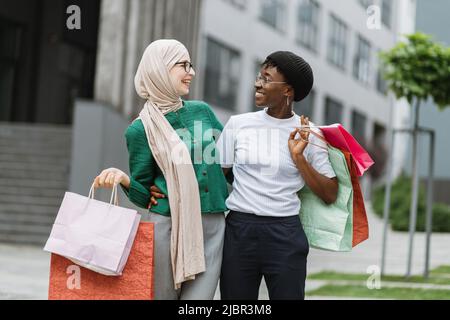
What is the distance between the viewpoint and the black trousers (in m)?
3.73

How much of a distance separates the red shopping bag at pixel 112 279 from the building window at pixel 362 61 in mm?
39142

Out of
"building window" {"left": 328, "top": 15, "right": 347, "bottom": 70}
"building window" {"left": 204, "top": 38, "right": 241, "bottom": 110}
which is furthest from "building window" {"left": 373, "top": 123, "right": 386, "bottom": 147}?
"building window" {"left": 204, "top": 38, "right": 241, "bottom": 110}

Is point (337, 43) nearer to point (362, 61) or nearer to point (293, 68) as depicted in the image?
point (362, 61)

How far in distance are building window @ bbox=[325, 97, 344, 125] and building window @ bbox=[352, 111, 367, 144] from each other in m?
3.36

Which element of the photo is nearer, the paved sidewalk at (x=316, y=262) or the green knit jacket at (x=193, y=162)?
the green knit jacket at (x=193, y=162)

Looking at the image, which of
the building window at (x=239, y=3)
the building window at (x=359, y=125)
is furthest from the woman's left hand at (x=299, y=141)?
the building window at (x=359, y=125)

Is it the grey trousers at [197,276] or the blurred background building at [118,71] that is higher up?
the blurred background building at [118,71]

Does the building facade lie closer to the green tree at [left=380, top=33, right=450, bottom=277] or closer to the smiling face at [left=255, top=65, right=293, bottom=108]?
the green tree at [left=380, top=33, right=450, bottom=277]

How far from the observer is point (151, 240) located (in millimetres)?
3484

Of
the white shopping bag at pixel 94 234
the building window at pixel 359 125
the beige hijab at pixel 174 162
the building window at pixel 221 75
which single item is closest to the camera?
the white shopping bag at pixel 94 234

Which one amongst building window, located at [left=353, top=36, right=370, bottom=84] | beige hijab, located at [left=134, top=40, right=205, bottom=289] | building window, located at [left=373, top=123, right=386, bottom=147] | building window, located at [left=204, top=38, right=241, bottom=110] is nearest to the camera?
beige hijab, located at [left=134, top=40, right=205, bottom=289]

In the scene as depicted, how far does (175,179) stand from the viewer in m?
3.63

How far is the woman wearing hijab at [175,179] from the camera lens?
3623 mm

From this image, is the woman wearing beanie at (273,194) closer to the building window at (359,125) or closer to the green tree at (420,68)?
the green tree at (420,68)
